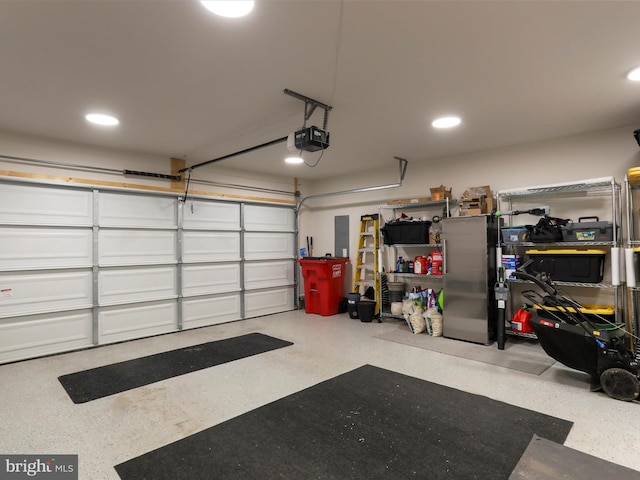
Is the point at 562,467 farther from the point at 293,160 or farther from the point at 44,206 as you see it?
the point at 44,206

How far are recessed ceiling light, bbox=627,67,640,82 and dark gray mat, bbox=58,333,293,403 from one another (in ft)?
13.9

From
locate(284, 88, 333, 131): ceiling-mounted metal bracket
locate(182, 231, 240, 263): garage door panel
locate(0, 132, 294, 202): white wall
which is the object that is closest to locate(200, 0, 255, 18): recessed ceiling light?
locate(284, 88, 333, 131): ceiling-mounted metal bracket

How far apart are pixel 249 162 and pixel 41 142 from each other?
102 inches

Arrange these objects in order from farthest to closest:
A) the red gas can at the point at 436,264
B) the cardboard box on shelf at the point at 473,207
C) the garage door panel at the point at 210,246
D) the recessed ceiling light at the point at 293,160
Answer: the garage door panel at the point at 210,246
the recessed ceiling light at the point at 293,160
the red gas can at the point at 436,264
the cardboard box on shelf at the point at 473,207

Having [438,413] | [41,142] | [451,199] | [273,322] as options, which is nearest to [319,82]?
[438,413]

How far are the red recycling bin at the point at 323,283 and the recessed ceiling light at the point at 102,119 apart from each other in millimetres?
3654

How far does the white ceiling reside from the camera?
1.92 m

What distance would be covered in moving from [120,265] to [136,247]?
0.32 m

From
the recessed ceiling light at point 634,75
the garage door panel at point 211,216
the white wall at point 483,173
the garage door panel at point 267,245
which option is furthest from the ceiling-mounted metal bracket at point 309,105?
Result: the garage door panel at point 267,245

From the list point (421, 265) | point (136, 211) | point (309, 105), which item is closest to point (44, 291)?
point (136, 211)

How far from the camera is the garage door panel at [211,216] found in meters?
5.48

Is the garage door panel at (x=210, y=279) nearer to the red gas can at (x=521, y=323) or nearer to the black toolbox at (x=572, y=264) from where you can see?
the red gas can at (x=521, y=323)

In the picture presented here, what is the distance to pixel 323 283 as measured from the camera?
20.5ft

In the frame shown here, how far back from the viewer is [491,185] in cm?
486
